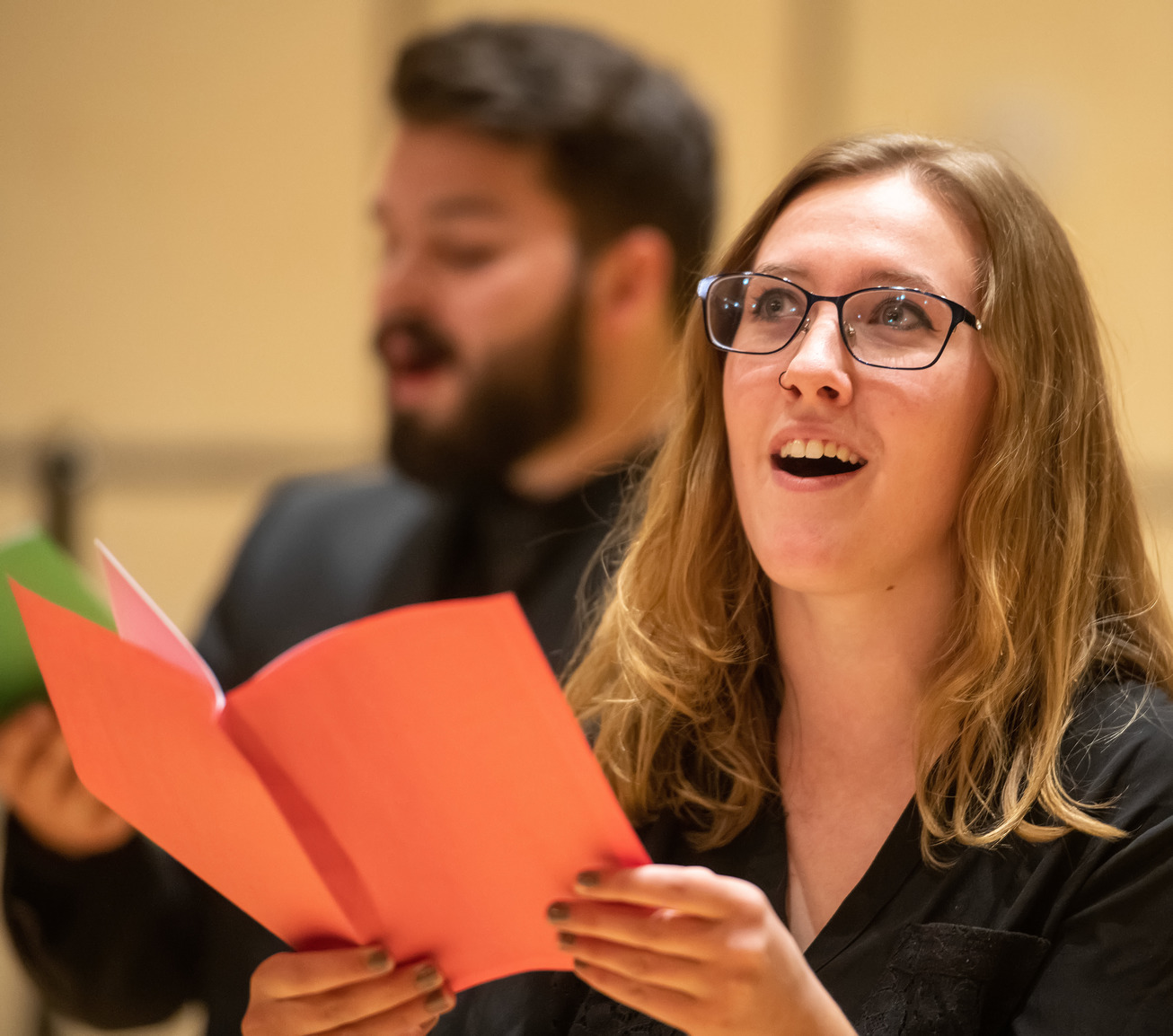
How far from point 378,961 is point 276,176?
2.52 m

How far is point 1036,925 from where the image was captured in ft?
2.89

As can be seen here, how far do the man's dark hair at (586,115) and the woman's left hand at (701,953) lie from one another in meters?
1.17

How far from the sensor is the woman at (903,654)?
86 cm

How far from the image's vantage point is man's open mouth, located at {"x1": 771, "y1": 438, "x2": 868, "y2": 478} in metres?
0.94

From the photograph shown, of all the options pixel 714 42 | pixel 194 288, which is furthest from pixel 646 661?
pixel 714 42

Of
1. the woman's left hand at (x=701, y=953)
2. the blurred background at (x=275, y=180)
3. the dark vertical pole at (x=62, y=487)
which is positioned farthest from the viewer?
the blurred background at (x=275, y=180)

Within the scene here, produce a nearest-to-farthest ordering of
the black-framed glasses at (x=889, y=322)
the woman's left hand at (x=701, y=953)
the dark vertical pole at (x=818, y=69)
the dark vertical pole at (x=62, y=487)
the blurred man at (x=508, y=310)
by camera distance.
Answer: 1. the woman's left hand at (x=701, y=953)
2. the black-framed glasses at (x=889, y=322)
3. the blurred man at (x=508, y=310)
4. the dark vertical pole at (x=62, y=487)
5. the dark vertical pole at (x=818, y=69)

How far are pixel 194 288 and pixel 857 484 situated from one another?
7.83ft

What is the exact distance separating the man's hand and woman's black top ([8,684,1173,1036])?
0.59 metres

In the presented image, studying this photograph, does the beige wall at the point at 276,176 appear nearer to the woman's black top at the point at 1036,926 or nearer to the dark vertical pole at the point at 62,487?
the dark vertical pole at the point at 62,487

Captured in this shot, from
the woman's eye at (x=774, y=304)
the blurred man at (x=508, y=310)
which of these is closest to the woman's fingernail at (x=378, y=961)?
the woman's eye at (x=774, y=304)

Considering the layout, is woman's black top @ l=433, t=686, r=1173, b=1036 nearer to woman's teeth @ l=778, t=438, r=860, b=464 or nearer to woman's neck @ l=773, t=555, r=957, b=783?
woman's neck @ l=773, t=555, r=957, b=783

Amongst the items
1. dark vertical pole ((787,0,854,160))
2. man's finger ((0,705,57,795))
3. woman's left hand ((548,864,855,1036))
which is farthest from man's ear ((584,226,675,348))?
dark vertical pole ((787,0,854,160))

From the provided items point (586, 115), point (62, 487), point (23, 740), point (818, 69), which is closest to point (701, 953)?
point (23, 740)
